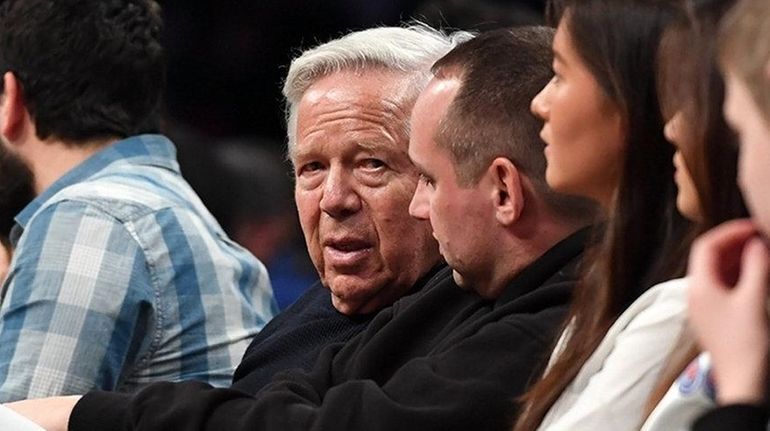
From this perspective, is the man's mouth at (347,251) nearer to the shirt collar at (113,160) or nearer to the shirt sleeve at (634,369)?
the shirt collar at (113,160)

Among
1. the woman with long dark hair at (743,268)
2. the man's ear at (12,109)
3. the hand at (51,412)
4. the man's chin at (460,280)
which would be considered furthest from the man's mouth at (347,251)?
the woman with long dark hair at (743,268)

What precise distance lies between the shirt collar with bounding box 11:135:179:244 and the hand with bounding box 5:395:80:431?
78 centimetres

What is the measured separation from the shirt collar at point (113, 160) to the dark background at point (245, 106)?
1.52 metres

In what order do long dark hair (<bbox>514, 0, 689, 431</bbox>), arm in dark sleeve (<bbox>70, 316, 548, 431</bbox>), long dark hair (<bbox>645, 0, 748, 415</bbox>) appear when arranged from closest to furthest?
long dark hair (<bbox>645, 0, 748, 415</bbox>)
long dark hair (<bbox>514, 0, 689, 431</bbox>)
arm in dark sleeve (<bbox>70, 316, 548, 431</bbox>)

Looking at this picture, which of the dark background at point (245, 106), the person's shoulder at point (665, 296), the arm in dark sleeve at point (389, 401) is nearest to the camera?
the person's shoulder at point (665, 296)

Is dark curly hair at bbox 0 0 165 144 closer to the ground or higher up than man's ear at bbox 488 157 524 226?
closer to the ground

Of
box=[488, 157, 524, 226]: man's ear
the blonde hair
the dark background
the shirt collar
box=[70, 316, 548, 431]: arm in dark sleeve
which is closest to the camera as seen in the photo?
the blonde hair

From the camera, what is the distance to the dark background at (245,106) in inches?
179

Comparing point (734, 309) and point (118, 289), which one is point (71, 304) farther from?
point (734, 309)

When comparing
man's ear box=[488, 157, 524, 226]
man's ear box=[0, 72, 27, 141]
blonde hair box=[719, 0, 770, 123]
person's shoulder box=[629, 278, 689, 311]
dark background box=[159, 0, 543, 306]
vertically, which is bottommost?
dark background box=[159, 0, 543, 306]

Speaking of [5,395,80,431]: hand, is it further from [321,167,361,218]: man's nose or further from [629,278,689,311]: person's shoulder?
[629,278,689,311]: person's shoulder

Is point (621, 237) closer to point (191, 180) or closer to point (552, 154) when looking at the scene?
point (552, 154)

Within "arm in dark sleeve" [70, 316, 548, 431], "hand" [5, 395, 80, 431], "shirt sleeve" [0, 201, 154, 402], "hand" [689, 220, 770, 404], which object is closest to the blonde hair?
"hand" [689, 220, 770, 404]

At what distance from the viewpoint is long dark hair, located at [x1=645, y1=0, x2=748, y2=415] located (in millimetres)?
1492
